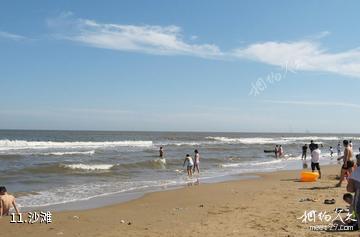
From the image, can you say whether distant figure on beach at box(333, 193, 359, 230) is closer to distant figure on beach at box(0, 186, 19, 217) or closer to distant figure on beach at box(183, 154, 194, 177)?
distant figure on beach at box(0, 186, 19, 217)

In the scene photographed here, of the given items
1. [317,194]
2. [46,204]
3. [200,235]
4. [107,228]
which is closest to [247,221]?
[200,235]

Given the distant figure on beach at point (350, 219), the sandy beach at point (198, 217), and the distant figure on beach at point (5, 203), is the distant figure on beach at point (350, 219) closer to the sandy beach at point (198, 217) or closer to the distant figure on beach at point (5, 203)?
the sandy beach at point (198, 217)

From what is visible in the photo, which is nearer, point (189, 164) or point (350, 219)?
point (350, 219)

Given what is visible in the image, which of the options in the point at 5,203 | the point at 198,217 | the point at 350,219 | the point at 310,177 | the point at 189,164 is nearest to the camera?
the point at 350,219

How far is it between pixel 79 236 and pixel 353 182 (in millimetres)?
5056

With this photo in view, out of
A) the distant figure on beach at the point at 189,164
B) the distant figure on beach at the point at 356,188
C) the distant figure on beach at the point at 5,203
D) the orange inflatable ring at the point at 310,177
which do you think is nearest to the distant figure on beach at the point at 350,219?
the distant figure on beach at the point at 356,188

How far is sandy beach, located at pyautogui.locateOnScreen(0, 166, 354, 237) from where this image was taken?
834 cm

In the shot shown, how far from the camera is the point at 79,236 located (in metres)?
8.22

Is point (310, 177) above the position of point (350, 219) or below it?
below

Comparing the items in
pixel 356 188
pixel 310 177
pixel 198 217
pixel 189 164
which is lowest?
pixel 198 217

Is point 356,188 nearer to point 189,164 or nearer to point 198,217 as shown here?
point 198,217

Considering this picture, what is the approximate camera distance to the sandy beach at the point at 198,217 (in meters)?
8.34

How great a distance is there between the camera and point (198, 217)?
979cm

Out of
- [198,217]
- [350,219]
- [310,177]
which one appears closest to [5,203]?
[198,217]
